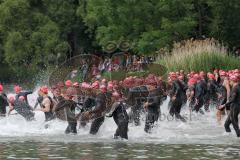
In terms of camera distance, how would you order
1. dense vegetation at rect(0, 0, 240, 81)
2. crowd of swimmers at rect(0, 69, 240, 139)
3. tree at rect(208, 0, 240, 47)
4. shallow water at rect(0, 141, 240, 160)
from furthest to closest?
tree at rect(208, 0, 240, 47) → dense vegetation at rect(0, 0, 240, 81) → crowd of swimmers at rect(0, 69, 240, 139) → shallow water at rect(0, 141, 240, 160)

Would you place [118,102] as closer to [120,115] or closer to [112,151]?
[120,115]

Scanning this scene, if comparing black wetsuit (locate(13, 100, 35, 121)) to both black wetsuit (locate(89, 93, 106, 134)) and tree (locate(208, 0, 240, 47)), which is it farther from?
tree (locate(208, 0, 240, 47))

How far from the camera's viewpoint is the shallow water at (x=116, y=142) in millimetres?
22281

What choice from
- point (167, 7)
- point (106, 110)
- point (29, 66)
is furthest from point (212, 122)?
point (29, 66)

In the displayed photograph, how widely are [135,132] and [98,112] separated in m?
2.18

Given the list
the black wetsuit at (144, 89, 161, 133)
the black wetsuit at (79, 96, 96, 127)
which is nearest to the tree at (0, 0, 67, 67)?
the black wetsuit at (79, 96, 96, 127)

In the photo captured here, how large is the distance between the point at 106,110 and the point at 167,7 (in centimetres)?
3176

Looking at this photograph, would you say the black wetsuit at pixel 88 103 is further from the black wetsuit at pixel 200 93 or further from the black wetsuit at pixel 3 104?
the black wetsuit at pixel 200 93

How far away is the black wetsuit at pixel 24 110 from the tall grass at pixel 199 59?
15.2m

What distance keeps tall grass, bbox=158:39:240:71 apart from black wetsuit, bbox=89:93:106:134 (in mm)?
18127

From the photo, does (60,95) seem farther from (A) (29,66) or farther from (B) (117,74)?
(A) (29,66)

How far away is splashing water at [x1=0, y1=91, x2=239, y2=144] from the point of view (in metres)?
26.2

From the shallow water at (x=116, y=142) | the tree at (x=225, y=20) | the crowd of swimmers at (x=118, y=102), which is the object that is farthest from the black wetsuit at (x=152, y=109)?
the tree at (x=225, y=20)

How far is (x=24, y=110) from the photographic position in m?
30.7
